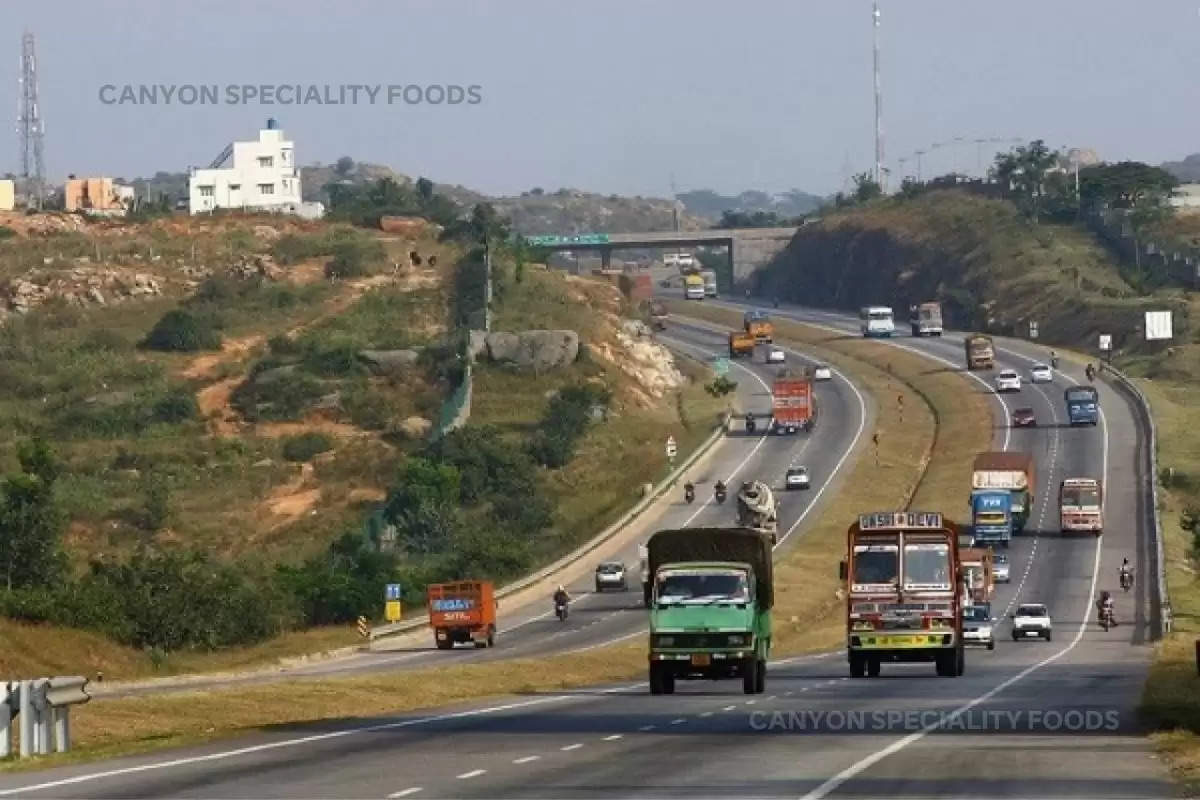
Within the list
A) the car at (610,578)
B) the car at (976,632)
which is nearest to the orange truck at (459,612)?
the car at (976,632)

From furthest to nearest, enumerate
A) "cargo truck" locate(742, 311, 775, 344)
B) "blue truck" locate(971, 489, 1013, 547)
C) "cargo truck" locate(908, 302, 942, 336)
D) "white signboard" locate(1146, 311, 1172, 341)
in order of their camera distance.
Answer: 1. "cargo truck" locate(908, 302, 942, 336)
2. "cargo truck" locate(742, 311, 775, 344)
3. "white signboard" locate(1146, 311, 1172, 341)
4. "blue truck" locate(971, 489, 1013, 547)

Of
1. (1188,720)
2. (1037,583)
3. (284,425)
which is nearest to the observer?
(1188,720)

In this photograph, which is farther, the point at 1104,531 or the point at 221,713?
the point at 1104,531

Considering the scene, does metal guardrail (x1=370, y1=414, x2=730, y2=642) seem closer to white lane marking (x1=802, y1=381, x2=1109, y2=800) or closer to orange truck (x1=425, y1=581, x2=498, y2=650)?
orange truck (x1=425, y1=581, x2=498, y2=650)

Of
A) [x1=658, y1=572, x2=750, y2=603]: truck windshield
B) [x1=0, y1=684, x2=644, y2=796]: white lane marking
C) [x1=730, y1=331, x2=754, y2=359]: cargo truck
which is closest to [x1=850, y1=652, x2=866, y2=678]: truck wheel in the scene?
[x1=658, y1=572, x2=750, y2=603]: truck windshield

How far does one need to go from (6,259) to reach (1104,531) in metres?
89.1

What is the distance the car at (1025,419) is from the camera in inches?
5340

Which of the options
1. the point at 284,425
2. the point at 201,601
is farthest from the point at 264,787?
the point at 284,425

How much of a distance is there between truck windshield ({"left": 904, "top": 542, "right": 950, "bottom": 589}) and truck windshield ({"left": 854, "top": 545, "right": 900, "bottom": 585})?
0.75ft

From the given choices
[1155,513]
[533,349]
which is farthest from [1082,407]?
[533,349]

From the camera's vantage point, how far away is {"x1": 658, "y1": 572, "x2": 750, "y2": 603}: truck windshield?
4312cm

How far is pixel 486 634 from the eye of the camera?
75125 millimetres

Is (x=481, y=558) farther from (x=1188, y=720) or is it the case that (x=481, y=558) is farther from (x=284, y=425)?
(x=1188, y=720)

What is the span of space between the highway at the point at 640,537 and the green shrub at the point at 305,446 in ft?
65.0
